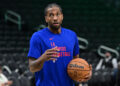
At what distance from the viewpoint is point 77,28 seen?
44.1 ft

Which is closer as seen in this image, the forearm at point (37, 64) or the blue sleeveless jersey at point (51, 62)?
the forearm at point (37, 64)

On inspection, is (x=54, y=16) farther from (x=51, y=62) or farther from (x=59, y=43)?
(x=51, y=62)

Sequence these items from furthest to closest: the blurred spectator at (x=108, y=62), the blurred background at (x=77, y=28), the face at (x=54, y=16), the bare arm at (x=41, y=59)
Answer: the blurred spectator at (x=108, y=62) → the blurred background at (x=77, y=28) → the face at (x=54, y=16) → the bare arm at (x=41, y=59)

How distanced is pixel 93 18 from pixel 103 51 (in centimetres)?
283

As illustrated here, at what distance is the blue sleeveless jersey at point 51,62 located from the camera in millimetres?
2494

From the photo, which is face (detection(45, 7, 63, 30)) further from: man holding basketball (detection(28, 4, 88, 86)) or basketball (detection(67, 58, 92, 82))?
basketball (detection(67, 58, 92, 82))

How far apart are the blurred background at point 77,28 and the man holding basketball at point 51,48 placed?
583 centimetres

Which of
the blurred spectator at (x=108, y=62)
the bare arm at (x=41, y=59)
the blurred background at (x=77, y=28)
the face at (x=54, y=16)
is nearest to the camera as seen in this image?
the bare arm at (x=41, y=59)

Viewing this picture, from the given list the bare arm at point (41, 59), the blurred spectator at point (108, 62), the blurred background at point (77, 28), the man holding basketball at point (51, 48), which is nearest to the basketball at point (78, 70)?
the man holding basketball at point (51, 48)

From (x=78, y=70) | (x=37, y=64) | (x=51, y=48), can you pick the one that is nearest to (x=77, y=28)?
(x=78, y=70)

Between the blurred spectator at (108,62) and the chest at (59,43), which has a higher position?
the chest at (59,43)

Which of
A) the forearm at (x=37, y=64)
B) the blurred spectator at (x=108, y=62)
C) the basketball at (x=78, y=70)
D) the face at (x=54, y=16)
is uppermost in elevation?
the face at (x=54, y=16)

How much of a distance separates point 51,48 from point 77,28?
11.0m

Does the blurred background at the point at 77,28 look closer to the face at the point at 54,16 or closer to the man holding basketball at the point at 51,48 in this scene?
the man holding basketball at the point at 51,48
